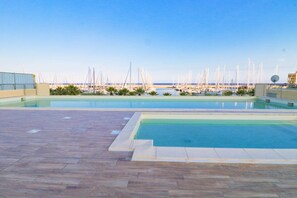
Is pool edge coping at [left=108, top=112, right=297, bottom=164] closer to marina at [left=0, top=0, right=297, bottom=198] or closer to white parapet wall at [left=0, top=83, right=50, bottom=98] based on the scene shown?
marina at [left=0, top=0, right=297, bottom=198]

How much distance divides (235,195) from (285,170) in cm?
116

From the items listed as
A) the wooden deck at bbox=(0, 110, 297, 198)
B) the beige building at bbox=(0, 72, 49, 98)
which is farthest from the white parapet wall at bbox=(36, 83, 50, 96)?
the wooden deck at bbox=(0, 110, 297, 198)

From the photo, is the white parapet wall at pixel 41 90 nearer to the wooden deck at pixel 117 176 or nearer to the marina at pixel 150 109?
the marina at pixel 150 109

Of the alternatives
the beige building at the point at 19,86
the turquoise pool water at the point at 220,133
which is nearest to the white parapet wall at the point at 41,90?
the beige building at the point at 19,86

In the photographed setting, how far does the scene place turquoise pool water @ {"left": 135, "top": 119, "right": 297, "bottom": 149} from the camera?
4.44 meters

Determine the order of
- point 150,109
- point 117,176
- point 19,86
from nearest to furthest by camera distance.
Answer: point 117,176, point 150,109, point 19,86

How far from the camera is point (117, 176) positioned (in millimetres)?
2234

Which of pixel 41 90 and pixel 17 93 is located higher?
pixel 41 90

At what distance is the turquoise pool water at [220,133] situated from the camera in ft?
14.6

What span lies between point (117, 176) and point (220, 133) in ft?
13.4

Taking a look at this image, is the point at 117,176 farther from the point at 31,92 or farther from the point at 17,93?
the point at 31,92

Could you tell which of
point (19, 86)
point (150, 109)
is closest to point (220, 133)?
point (150, 109)

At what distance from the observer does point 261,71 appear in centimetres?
Result: 2145

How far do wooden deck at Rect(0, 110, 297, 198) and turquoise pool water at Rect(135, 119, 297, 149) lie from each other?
1.86m
